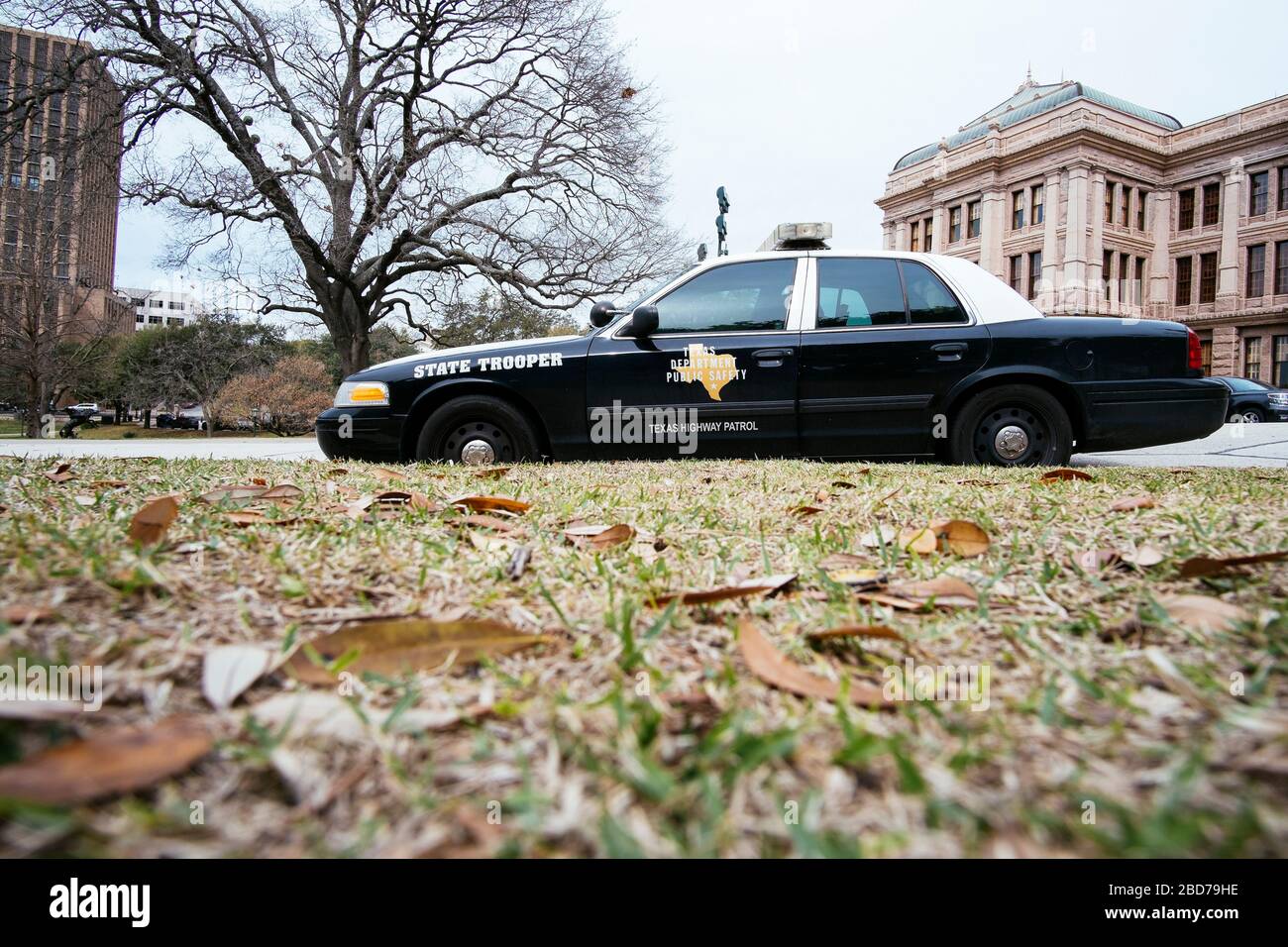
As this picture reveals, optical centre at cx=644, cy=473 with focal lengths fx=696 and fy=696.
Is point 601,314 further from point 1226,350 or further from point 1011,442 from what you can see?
point 1226,350

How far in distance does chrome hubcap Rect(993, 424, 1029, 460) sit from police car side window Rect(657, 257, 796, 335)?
69.8 inches

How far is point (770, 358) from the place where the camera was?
5074 mm

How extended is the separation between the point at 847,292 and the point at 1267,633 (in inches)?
172

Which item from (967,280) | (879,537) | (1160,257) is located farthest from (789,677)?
(1160,257)

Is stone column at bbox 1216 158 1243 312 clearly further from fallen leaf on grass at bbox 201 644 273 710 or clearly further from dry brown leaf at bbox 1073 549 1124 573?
fallen leaf on grass at bbox 201 644 273 710

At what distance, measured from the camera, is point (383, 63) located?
19.7m

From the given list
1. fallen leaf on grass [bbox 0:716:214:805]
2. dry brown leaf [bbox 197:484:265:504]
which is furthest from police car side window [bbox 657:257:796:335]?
fallen leaf on grass [bbox 0:716:214:805]

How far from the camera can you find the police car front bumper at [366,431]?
5.04 metres

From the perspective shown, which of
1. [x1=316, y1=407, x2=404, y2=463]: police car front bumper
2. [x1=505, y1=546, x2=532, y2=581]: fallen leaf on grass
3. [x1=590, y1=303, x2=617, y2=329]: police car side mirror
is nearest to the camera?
[x1=505, y1=546, x2=532, y2=581]: fallen leaf on grass

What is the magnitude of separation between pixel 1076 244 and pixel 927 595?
157 feet

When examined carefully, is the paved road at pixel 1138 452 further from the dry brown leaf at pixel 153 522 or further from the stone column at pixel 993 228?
the stone column at pixel 993 228

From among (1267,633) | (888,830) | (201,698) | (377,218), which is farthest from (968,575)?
(377,218)

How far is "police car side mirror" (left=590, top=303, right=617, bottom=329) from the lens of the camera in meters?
5.39

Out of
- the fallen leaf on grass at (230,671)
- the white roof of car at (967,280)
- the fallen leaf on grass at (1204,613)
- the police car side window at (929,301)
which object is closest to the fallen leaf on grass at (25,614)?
the fallen leaf on grass at (230,671)
